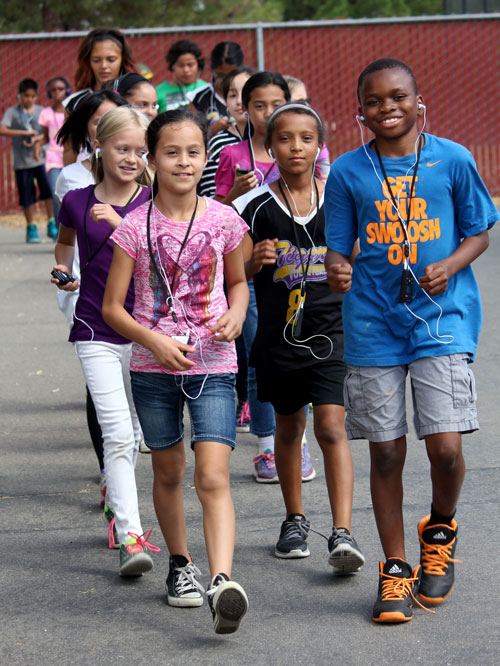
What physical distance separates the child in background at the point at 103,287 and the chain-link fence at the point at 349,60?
12549 mm

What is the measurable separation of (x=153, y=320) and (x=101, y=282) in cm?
89

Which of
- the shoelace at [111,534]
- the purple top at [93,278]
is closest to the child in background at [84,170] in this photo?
the purple top at [93,278]

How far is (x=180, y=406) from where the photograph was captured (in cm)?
400

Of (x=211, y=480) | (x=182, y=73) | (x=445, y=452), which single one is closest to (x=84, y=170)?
(x=211, y=480)

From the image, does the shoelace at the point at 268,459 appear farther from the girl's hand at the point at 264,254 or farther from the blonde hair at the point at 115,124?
the blonde hair at the point at 115,124

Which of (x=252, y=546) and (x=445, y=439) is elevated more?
(x=445, y=439)

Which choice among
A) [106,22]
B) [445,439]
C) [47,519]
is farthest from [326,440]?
[106,22]

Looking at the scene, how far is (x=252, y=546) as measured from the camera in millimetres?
4609

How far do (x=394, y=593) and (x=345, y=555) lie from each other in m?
0.37

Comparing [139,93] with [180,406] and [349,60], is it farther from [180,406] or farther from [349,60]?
[349,60]

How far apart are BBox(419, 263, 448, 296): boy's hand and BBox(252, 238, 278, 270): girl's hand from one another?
2.86 feet

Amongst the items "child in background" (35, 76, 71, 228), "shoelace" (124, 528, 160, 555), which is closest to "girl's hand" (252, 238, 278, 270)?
"shoelace" (124, 528, 160, 555)

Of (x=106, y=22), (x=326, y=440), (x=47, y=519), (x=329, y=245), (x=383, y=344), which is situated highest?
(x=106, y=22)

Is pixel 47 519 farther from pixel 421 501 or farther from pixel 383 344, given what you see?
pixel 383 344
